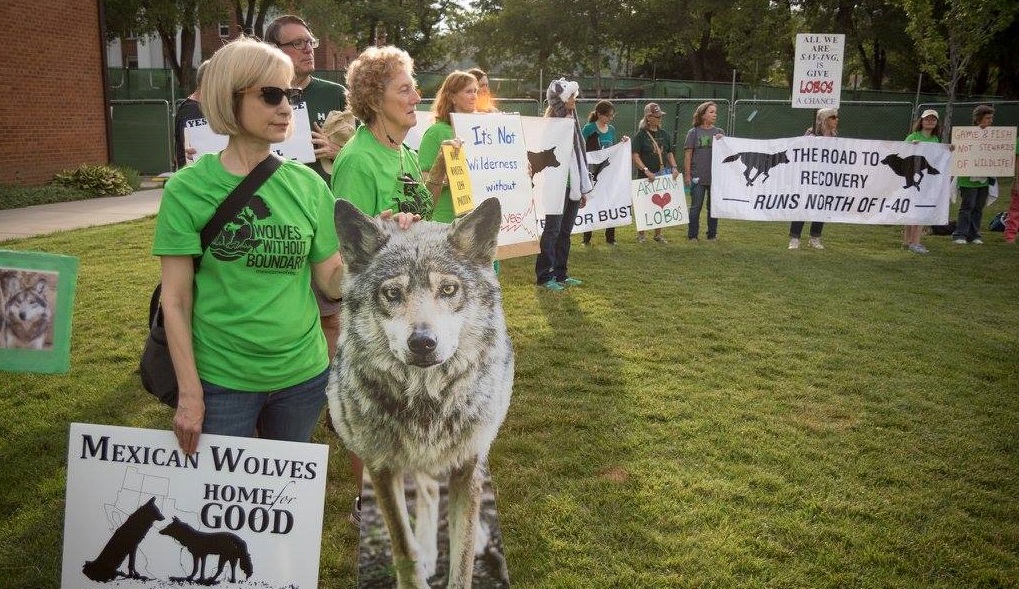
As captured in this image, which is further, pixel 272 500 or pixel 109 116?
pixel 109 116

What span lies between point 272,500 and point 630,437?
110 inches

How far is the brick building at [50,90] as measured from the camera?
1491 centimetres

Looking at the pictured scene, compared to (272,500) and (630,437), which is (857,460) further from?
(272,500)

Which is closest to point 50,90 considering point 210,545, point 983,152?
point 210,545

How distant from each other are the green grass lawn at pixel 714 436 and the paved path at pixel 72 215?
394cm

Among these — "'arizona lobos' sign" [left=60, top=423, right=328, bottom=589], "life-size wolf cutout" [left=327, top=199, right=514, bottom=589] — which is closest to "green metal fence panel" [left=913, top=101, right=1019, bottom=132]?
"life-size wolf cutout" [left=327, top=199, right=514, bottom=589]

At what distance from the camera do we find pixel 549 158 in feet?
24.9

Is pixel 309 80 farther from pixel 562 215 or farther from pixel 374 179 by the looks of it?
pixel 562 215

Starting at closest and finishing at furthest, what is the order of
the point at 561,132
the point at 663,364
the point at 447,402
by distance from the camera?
the point at 447,402 → the point at 663,364 → the point at 561,132

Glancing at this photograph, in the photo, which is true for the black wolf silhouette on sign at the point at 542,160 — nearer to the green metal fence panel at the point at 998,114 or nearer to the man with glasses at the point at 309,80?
the man with glasses at the point at 309,80

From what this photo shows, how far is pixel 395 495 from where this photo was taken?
2.15 meters

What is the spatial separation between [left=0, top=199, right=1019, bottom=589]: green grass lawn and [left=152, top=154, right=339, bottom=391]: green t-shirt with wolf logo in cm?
132

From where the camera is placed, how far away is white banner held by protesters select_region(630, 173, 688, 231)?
1148 cm

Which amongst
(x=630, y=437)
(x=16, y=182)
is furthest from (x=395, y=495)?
(x=16, y=182)
